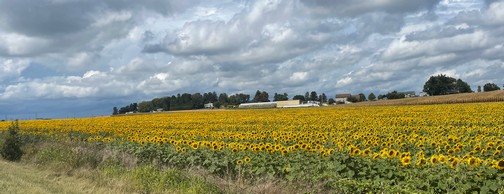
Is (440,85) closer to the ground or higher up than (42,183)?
higher up

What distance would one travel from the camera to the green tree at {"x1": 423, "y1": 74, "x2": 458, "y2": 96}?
108312 mm

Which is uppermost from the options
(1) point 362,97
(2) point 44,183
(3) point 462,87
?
(3) point 462,87

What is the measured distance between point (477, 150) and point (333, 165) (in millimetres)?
3468

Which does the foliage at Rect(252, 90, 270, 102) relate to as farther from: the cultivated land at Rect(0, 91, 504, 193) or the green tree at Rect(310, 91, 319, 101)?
the cultivated land at Rect(0, 91, 504, 193)

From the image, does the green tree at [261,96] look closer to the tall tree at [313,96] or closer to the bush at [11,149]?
the tall tree at [313,96]

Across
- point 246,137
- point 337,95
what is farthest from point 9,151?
point 337,95

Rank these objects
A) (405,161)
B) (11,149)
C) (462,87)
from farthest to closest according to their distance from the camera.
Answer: (462,87), (11,149), (405,161)

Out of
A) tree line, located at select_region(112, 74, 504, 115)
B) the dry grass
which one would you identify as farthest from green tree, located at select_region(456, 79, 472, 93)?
the dry grass

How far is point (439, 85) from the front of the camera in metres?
108

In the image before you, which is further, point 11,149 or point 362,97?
point 362,97

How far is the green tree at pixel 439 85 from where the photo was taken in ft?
355

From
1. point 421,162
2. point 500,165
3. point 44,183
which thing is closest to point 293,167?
point 421,162

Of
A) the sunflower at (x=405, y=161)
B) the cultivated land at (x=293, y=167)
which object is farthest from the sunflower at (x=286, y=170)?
the sunflower at (x=405, y=161)

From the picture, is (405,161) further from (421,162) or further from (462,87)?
(462,87)
